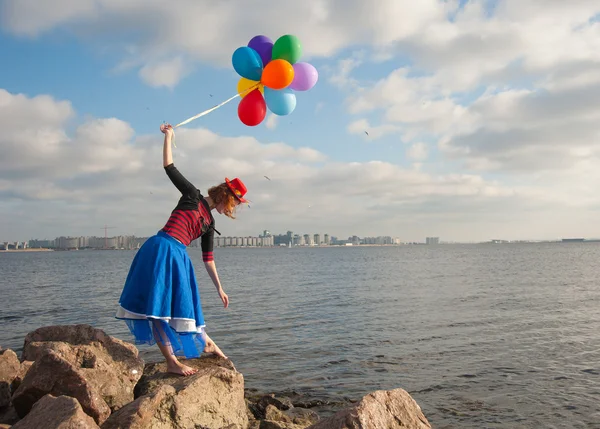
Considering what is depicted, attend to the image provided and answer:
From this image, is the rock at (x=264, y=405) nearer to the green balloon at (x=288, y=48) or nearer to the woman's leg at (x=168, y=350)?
the woman's leg at (x=168, y=350)

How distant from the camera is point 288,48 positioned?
697 centimetres

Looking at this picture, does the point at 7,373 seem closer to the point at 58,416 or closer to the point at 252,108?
the point at 58,416

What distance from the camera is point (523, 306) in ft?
65.7

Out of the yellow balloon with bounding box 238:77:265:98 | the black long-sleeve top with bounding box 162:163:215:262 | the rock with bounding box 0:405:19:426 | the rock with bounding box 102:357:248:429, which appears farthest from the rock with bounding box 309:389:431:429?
the yellow balloon with bounding box 238:77:265:98

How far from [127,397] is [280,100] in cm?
445

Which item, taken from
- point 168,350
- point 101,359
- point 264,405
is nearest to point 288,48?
point 168,350

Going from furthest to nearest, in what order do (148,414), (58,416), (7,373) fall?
(7,373) → (148,414) → (58,416)

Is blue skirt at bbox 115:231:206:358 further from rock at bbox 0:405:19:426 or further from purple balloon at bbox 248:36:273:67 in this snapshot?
purple balloon at bbox 248:36:273:67

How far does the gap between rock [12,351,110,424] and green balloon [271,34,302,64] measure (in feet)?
15.8

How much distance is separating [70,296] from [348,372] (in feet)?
76.6

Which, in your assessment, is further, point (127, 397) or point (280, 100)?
point (280, 100)

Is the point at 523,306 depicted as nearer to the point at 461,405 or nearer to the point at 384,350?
the point at 384,350

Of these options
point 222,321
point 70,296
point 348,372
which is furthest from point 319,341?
point 70,296

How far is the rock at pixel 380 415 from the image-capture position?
415 cm
